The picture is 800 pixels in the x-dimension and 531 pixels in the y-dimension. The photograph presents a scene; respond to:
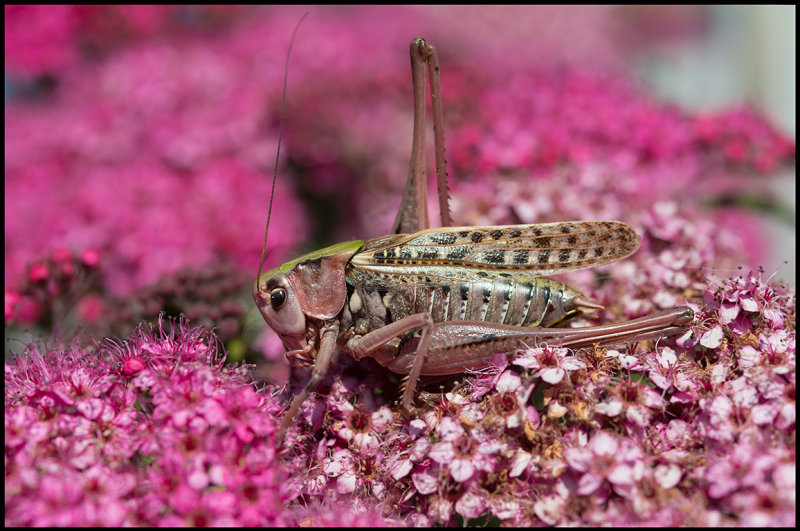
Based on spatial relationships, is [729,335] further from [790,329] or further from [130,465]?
[130,465]

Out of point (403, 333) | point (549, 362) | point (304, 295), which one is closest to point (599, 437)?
point (549, 362)

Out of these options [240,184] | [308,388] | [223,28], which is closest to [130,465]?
[308,388]

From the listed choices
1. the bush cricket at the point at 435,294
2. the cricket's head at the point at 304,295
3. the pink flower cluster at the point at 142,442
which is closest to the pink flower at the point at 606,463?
the bush cricket at the point at 435,294

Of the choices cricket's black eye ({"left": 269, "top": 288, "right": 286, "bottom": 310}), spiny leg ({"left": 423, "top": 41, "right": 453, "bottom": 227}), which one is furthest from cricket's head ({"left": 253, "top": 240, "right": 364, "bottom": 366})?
spiny leg ({"left": 423, "top": 41, "right": 453, "bottom": 227})

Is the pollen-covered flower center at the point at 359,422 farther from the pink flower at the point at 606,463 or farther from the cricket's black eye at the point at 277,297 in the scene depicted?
the pink flower at the point at 606,463

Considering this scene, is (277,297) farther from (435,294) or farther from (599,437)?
(599,437)
